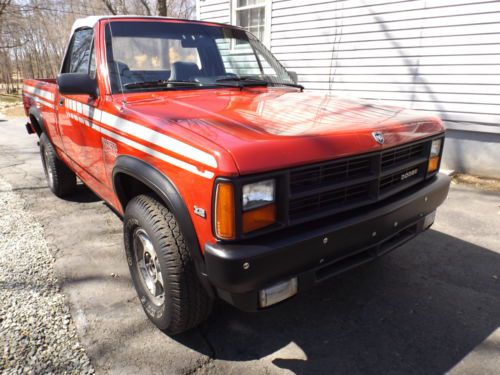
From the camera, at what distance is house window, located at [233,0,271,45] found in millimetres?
8141

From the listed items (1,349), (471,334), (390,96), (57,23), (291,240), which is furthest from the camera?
(57,23)

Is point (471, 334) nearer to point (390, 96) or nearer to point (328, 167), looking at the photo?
point (328, 167)

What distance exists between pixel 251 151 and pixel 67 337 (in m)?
1.70

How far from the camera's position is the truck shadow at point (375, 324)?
85.5 inches

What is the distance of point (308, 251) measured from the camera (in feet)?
5.98

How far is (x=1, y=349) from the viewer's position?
2.21m

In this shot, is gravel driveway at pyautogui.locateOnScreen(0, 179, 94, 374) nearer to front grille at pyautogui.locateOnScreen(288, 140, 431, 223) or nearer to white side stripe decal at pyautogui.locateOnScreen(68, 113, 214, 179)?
white side stripe decal at pyautogui.locateOnScreen(68, 113, 214, 179)

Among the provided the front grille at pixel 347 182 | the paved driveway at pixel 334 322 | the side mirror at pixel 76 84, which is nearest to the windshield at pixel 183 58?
the side mirror at pixel 76 84

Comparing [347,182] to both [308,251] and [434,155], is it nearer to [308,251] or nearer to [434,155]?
[308,251]

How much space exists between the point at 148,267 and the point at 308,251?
46.5 inches

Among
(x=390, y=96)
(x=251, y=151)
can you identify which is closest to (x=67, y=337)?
(x=251, y=151)

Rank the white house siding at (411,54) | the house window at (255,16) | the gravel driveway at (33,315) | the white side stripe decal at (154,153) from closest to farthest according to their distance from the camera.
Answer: the white side stripe decal at (154,153), the gravel driveway at (33,315), the white house siding at (411,54), the house window at (255,16)

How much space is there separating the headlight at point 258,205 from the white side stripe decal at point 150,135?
206 mm

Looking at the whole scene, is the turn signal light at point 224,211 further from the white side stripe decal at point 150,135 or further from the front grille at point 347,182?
the front grille at point 347,182
